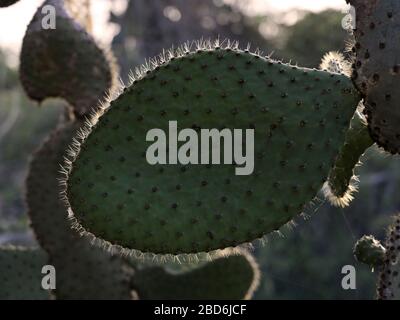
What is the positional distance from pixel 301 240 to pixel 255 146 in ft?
20.4

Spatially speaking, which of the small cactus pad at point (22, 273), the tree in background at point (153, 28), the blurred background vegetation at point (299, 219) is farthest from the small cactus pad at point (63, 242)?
the tree in background at point (153, 28)

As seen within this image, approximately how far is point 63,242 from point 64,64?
0.61 metres

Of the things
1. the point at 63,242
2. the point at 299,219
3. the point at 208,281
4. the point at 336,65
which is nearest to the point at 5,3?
the point at 336,65

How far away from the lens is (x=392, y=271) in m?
1.69

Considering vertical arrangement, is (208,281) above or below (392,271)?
above

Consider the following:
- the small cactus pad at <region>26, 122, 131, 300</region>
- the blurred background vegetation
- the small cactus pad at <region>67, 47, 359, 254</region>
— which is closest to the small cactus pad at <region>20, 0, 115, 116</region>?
the small cactus pad at <region>26, 122, 131, 300</region>

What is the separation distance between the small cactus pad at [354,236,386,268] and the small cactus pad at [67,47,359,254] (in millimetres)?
400

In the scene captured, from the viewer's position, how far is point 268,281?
6855 mm

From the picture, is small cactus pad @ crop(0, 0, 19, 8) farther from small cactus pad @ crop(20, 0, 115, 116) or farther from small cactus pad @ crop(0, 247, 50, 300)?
small cactus pad @ crop(0, 247, 50, 300)

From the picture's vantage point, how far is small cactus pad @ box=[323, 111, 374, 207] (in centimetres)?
192

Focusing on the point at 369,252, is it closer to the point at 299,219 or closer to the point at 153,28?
Answer: the point at 299,219

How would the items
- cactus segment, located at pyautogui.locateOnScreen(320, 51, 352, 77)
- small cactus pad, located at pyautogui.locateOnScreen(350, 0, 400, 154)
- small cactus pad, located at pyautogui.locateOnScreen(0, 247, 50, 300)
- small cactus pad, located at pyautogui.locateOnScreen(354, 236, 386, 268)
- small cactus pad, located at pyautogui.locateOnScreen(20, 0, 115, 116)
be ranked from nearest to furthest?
1. small cactus pad, located at pyautogui.locateOnScreen(350, 0, 400, 154)
2. cactus segment, located at pyautogui.locateOnScreen(320, 51, 352, 77)
3. small cactus pad, located at pyautogui.locateOnScreen(354, 236, 386, 268)
4. small cactus pad, located at pyautogui.locateOnScreen(20, 0, 115, 116)
5. small cactus pad, located at pyautogui.locateOnScreen(0, 247, 50, 300)

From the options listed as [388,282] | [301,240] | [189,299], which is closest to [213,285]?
[189,299]

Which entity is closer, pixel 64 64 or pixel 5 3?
pixel 5 3
